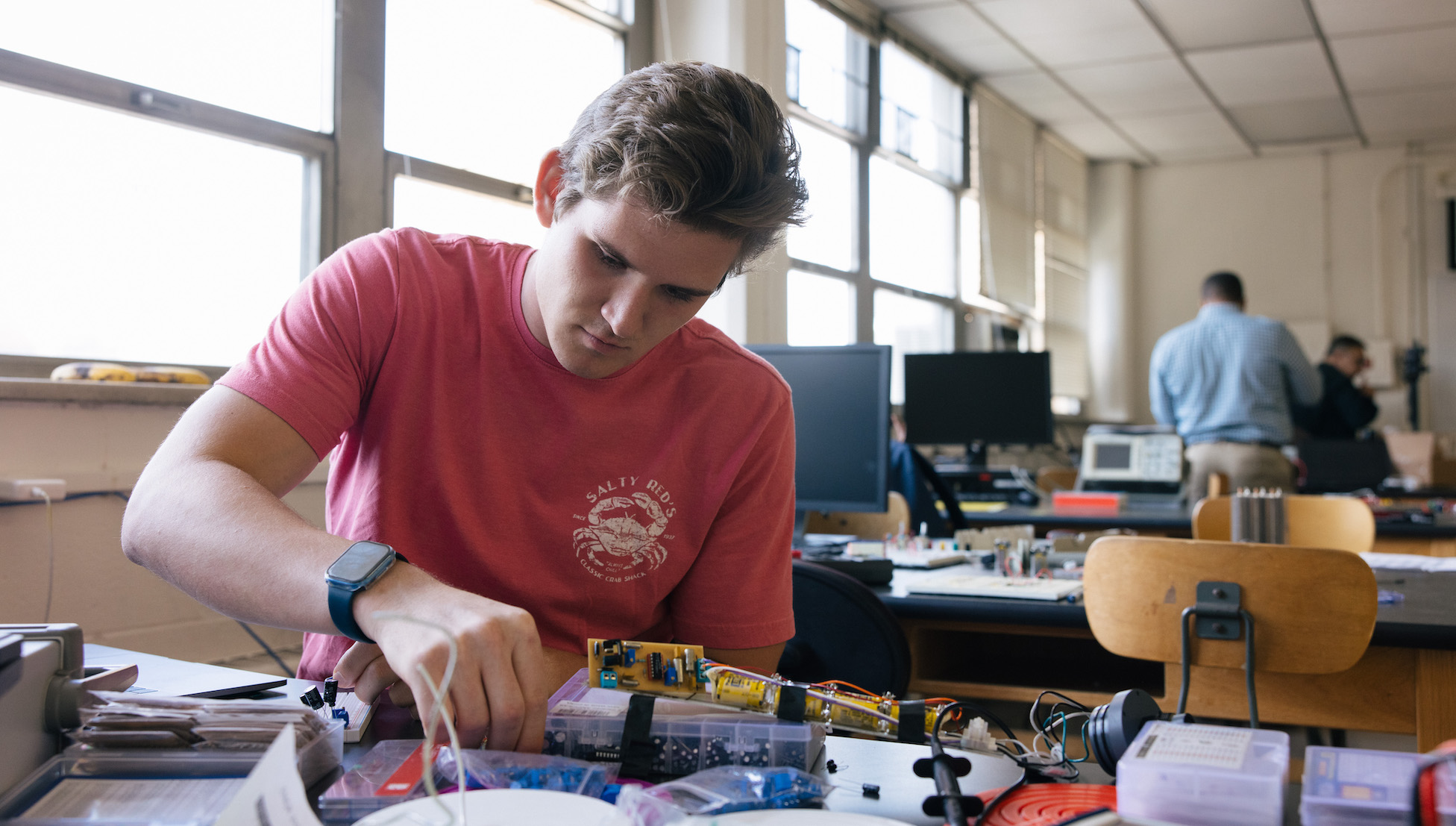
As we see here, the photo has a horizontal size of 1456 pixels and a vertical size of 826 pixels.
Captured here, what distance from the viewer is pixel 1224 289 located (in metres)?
4.30

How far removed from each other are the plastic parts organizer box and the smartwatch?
0.15 m

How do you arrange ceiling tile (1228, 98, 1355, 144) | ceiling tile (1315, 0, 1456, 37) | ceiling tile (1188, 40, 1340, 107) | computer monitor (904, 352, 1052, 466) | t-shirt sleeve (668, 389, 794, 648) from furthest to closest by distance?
ceiling tile (1228, 98, 1355, 144) → ceiling tile (1188, 40, 1340, 107) → ceiling tile (1315, 0, 1456, 37) → computer monitor (904, 352, 1052, 466) → t-shirt sleeve (668, 389, 794, 648)

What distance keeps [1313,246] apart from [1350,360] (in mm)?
1501

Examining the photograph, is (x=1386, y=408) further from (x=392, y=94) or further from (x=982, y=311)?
(x=392, y=94)

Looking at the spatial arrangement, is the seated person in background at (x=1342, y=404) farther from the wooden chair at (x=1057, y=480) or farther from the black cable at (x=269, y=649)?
the black cable at (x=269, y=649)

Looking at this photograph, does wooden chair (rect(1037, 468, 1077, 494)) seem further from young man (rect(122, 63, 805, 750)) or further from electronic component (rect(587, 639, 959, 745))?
electronic component (rect(587, 639, 959, 745))

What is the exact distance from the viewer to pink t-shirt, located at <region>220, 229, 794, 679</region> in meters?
1.07

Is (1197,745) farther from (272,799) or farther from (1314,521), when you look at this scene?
(1314,521)

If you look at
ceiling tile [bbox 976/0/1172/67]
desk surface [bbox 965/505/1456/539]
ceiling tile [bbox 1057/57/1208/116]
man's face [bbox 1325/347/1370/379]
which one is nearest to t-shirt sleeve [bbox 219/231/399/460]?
desk surface [bbox 965/505/1456/539]

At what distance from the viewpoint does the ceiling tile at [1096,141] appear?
6625mm

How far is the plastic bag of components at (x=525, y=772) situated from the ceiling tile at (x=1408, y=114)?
22.5ft

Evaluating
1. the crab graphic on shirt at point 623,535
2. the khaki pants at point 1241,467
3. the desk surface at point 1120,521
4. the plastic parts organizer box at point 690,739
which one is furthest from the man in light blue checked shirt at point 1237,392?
the plastic parts organizer box at point 690,739

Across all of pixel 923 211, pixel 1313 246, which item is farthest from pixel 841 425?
pixel 1313 246

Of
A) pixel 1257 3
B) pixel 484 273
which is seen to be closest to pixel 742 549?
pixel 484 273
